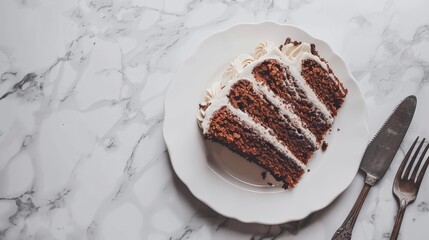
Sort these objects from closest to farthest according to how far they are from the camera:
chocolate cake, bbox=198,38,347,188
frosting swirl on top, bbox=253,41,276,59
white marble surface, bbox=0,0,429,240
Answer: chocolate cake, bbox=198,38,347,188
frosting swirl on top, bbox=253,41,276,59
white marble surface, bbox=0,0,429,240

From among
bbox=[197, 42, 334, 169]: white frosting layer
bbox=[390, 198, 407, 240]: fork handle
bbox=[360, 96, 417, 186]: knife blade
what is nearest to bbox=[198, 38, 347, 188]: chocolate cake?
bbox=[197, 42, 334, 169]: white frosting layer

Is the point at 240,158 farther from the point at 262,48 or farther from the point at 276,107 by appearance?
the point at 262,48

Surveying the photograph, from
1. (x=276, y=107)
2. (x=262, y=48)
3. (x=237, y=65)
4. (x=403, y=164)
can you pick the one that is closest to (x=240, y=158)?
(x=276, y=107)

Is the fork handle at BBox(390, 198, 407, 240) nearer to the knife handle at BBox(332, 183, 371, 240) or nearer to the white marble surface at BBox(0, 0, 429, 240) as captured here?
the white marble surface at BBox(0, 0, 429, 240)

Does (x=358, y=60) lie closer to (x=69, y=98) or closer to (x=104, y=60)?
(x=104, y=60)

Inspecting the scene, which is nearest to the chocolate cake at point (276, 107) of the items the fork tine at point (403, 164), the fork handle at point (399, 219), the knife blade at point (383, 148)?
the knife blade at point (383, 148)

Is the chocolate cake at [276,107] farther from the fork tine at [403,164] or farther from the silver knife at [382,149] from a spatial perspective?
the fork tine at [403,164]
